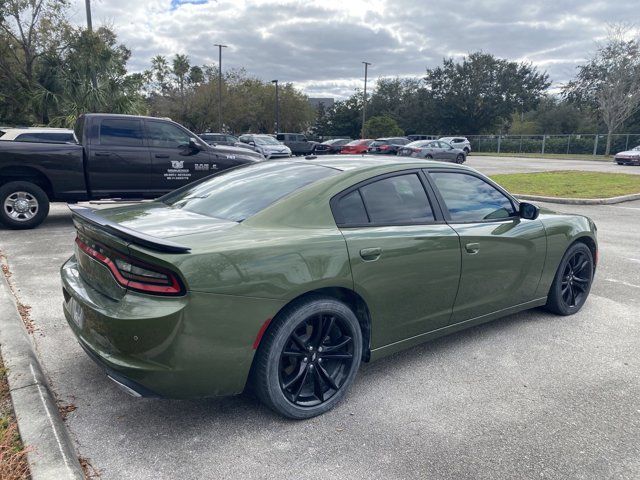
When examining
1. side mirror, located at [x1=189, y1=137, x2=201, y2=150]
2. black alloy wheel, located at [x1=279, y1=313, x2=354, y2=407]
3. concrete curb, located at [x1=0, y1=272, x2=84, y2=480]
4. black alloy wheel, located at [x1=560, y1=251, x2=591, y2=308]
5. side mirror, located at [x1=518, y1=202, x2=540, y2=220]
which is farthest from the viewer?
side mirror, located at [x1=189, y1=137, x2=201, y2=150]

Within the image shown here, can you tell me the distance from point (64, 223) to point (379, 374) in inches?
288

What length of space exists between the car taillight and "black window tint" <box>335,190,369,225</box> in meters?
1.09

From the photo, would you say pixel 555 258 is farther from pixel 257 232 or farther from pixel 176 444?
pixel 176 444

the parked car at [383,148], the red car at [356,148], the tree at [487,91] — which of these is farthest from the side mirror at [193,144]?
the tree at [487,91]

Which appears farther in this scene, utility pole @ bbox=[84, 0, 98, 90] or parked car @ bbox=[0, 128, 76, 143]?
utility pole @ bbox=[84, 0, 98, 90]

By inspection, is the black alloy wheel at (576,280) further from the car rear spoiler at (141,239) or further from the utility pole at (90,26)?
the utility pole at (90,26)

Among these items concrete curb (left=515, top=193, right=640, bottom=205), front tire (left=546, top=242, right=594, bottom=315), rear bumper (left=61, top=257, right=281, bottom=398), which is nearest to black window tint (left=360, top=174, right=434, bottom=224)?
rear bumper (left=61, top=257, right=281, bottom=398)

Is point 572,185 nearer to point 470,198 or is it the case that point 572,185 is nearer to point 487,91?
point 470,198

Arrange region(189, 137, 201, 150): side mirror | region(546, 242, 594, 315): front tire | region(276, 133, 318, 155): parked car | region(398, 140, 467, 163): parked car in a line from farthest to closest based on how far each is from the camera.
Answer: region(276, 133, 318, 155): parked car
region(398, 140, 467, 163): parked car
region(189, 137, 201, 150): side mirror
region(546, 242, 594, 315): front tire

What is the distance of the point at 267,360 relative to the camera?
8.75 ft

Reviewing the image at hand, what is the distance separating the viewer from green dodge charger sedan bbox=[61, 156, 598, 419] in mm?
2471

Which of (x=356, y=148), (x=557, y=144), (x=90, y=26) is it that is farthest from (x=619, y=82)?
(x=90, y=26)

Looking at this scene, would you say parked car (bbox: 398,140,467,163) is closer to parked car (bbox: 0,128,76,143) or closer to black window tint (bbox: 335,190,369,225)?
parked car (bbox: 0,128,76,143)

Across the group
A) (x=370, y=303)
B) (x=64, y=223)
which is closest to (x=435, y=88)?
(x=64, y=223)
